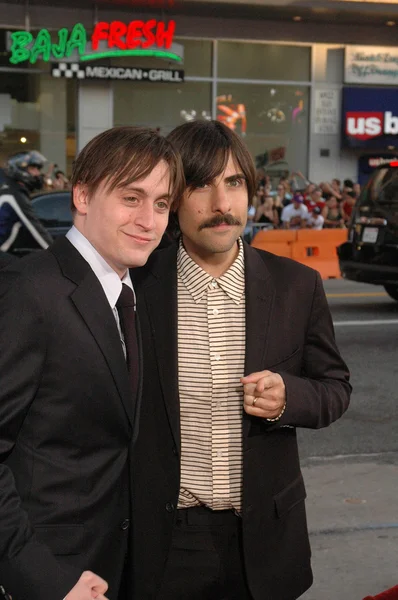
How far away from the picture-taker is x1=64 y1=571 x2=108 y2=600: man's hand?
1.96 meters

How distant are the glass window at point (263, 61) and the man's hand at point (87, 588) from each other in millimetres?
24139

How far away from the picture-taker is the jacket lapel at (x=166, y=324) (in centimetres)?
252

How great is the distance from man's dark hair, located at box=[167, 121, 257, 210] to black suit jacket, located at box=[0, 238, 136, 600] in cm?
53

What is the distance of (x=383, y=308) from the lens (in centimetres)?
1285

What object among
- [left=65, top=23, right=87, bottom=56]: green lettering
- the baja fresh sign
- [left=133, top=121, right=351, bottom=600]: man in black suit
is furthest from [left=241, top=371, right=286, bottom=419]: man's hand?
[left=65, top=23, right=87, bottom=56]: green lettering

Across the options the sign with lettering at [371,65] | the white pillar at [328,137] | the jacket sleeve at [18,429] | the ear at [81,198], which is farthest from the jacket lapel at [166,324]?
the sign with lettering at [371,65]

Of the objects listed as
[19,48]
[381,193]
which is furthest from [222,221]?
[19,48]

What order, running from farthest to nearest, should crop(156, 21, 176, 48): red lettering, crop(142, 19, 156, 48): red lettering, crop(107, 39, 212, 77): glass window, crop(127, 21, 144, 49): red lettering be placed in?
crop(107, 39, 212, 77): glass window, crop(156, 21, 176, 48): red lettering, crop(142, 19, 156, 48): red lettering, crop(127, 21, 144, 49): red lettering

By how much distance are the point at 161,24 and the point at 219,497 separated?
2259cm

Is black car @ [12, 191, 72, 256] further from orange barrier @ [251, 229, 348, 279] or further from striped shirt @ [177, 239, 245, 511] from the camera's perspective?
striped shirt @ [177, 239, 245, 511]

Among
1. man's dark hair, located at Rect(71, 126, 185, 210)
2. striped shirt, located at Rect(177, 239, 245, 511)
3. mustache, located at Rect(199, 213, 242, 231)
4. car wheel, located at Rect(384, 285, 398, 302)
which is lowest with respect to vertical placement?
car wheel, located at Rect(384, 285, 398, 302)

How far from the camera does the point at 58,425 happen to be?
6.83ft

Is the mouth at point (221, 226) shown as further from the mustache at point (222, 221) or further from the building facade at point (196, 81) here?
the building facade at point (196, 81)

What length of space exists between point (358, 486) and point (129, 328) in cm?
364
